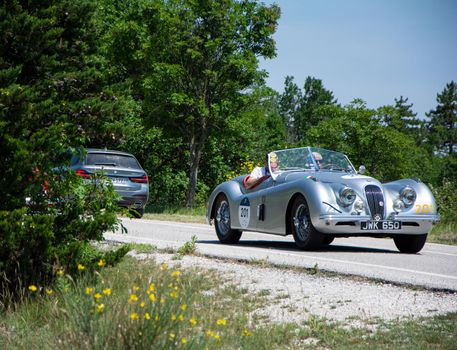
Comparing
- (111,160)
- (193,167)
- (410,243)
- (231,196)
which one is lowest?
(410,243)

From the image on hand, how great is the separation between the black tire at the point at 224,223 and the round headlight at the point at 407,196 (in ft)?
10.00

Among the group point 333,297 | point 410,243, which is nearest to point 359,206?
point 410,243

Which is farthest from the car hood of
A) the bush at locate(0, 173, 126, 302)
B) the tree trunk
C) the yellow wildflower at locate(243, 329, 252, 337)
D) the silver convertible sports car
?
the tree trunk

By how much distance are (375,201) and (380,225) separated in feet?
1.22

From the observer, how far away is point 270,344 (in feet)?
19.2

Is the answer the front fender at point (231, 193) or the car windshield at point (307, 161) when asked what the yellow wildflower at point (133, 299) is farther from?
the front fender at point (231, 193)

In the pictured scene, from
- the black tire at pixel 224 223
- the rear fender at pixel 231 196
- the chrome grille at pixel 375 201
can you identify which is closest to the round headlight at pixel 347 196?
the chrome grille at pixel 375 201

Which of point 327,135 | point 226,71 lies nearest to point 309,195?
point 226,71

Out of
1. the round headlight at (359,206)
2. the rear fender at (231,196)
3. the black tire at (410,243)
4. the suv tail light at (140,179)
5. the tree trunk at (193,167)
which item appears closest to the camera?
the round headlight at (359,206)

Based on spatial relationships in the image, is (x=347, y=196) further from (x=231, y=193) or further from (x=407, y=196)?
(x=231, y=193)

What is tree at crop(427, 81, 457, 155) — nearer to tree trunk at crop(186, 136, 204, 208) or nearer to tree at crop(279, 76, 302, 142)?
tree at crop(279, 76, 302, 142)

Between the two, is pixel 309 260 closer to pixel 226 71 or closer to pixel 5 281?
pixel 5 281

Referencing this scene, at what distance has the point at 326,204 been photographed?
11.6m

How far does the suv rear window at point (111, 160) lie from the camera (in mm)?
20078
